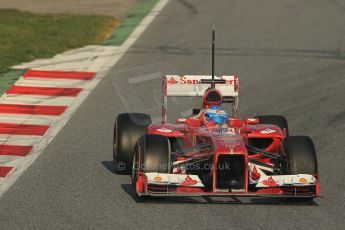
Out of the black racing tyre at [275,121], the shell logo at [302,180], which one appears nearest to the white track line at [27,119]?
the black racing tyre at [275,121]

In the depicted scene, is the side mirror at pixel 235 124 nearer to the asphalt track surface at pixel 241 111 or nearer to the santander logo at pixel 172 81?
the asphalt track surface at pixel 241 111

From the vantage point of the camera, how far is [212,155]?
13.8m

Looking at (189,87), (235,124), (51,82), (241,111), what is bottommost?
(235,124)

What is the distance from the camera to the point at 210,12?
30344 mm

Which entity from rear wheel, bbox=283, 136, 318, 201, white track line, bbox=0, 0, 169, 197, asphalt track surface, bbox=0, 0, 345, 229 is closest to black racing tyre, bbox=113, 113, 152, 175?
asphalt track surface, bbox=0, 0, 345, 229

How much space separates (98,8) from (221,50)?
6.40 m

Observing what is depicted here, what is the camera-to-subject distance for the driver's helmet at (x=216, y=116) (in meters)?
15.0

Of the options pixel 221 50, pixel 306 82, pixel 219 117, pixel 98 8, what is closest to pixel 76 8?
pixel 98 8

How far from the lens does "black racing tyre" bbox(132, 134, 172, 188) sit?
13836 mm

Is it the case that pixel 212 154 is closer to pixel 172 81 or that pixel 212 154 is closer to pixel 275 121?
pixel 275 121

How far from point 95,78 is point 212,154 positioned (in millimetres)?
9632

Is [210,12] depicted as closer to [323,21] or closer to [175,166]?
[323,21]

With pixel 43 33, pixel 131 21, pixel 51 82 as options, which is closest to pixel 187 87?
pixel 51 82

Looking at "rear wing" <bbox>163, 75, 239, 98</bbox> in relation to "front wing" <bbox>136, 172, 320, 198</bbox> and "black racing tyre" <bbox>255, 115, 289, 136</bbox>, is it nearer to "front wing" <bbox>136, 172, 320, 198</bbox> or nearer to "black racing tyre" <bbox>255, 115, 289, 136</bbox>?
"black racing tyre" <bbox>255, 115, 289, 136</bbox>
